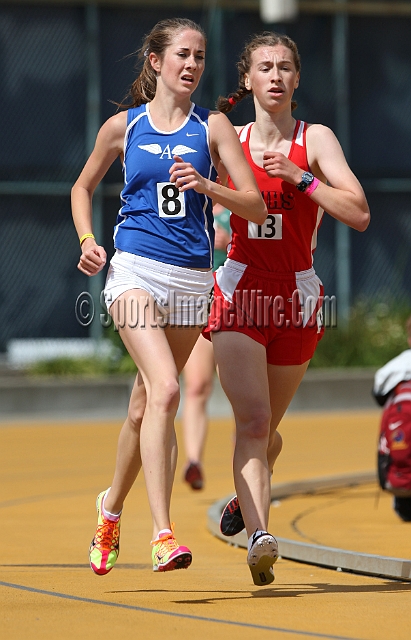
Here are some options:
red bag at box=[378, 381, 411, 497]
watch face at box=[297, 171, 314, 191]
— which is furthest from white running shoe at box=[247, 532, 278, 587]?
red bag at box=[378, 381, 411, 497]

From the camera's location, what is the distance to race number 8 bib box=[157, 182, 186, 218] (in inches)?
218

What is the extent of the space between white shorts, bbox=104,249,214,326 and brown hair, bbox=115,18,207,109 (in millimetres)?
805

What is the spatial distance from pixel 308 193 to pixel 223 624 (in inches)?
77.7

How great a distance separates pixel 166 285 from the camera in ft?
18.4

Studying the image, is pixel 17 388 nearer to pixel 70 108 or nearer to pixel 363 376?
pixel 363 376

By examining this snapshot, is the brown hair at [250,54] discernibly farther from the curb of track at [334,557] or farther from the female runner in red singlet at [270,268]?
the curb of track at [334,557]

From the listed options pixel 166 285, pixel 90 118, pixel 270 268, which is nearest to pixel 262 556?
pixel 166 285

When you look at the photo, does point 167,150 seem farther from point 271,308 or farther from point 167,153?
point 271,308

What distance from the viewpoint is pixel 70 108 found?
21438 mm

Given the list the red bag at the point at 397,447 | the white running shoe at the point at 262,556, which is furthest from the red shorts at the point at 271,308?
the red bag at the point at 397,447

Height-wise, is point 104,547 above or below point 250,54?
below

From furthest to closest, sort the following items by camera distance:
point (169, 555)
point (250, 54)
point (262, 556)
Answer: point (250, 54) < point (262, 556) < point (169, 555)

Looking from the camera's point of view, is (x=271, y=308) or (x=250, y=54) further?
(x=250, y=54)

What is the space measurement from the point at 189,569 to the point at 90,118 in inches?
621
